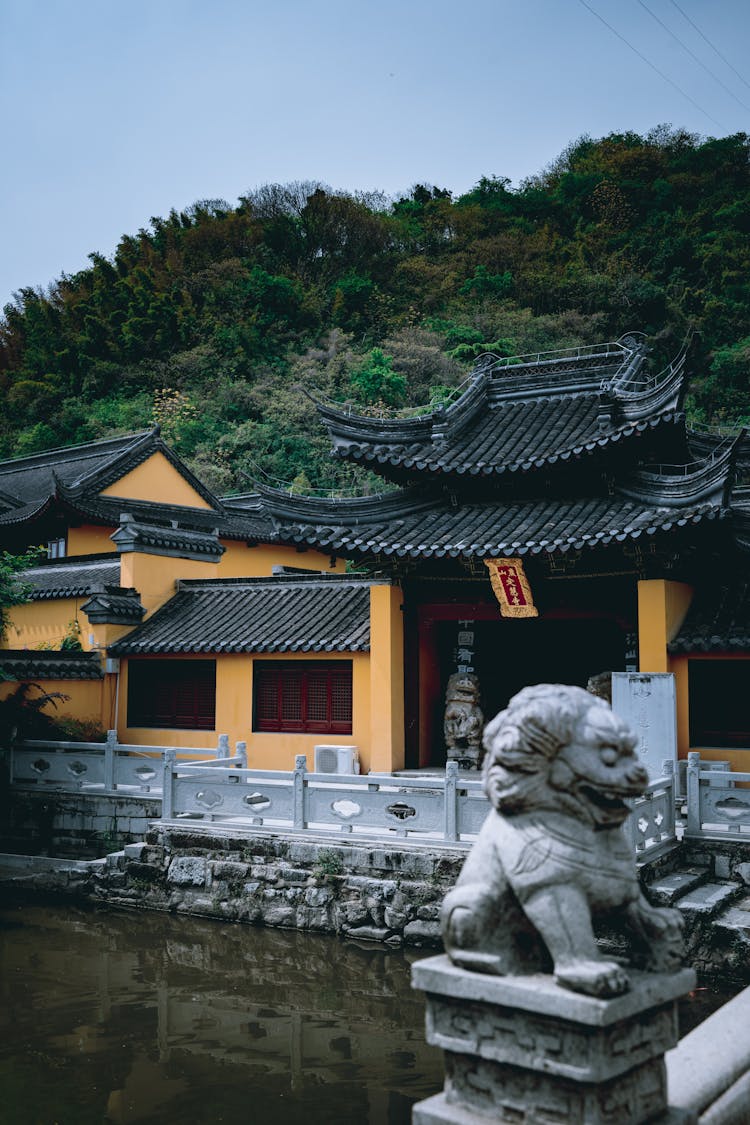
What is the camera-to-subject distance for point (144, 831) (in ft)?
43.6

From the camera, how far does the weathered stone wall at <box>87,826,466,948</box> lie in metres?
10.2

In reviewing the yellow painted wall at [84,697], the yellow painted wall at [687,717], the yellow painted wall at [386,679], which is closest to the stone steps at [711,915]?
the yellow painted wall at [687,717]

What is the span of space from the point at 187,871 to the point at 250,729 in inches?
171

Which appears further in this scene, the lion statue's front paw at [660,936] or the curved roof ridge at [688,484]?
the curved roof ridge at [688,484]

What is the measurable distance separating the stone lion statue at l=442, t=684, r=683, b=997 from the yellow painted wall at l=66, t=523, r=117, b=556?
2081 cm

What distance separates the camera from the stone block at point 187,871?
11.6m

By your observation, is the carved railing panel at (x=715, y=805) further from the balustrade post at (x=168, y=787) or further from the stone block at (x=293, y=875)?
the balustrade post at (x=168, y=787)

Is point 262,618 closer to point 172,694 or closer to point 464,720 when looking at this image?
point 172,694

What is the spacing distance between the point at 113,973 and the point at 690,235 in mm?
A: 42714

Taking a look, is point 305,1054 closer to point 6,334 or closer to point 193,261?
point 193,261

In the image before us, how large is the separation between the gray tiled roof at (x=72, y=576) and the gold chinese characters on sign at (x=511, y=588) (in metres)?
9.07

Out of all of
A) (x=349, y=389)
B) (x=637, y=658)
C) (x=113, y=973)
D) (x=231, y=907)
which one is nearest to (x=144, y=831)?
(x=231, y=907)

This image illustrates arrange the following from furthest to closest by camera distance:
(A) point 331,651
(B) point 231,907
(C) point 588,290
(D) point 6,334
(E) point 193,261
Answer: (D) point 6,334
(E) point 193,261
(C) point 588,290
(A) point 331,651
(B) point 231,907

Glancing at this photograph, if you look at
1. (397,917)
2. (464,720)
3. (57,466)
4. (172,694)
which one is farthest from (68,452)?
(397,917)
